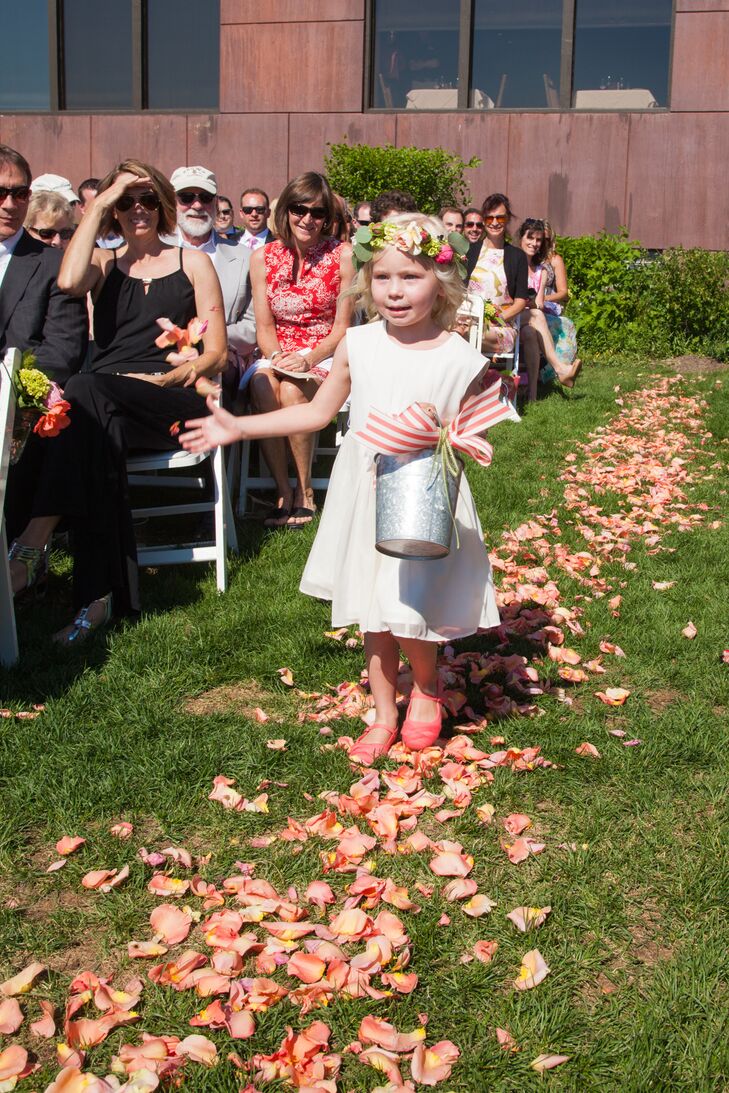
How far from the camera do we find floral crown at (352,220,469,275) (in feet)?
12.1

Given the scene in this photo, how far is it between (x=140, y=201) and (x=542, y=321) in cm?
Result: 634

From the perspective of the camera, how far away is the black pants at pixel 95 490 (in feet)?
16.9

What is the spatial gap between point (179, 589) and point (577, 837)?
2788 mm

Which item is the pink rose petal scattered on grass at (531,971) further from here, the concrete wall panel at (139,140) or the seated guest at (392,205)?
the concrete wall panel at (139,140)

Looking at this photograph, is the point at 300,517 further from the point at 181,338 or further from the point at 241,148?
the point at 241,148

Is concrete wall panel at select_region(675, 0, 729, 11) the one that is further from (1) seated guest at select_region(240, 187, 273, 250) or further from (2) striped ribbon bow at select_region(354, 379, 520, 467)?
(2) striped ribbon bow at select_region(354, 379, 520, 467)

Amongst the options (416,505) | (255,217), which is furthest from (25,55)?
(416,505)

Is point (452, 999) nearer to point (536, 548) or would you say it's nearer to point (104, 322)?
point (536, 548)

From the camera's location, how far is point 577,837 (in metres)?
3.48

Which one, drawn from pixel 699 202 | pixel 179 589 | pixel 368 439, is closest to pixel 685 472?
pixel 179 589

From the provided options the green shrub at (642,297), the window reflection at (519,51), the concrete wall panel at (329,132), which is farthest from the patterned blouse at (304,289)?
the window reflection at (519,51)

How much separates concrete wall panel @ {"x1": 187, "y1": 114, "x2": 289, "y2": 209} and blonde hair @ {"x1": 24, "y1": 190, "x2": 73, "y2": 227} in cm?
841

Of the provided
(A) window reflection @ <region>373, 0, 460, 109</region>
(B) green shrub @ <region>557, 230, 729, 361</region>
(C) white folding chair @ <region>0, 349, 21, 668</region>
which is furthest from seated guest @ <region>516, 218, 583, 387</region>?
(C) white folding chair @ <region>0, 349, 21, 668</region>

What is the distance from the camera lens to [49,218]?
7113 millimetres
